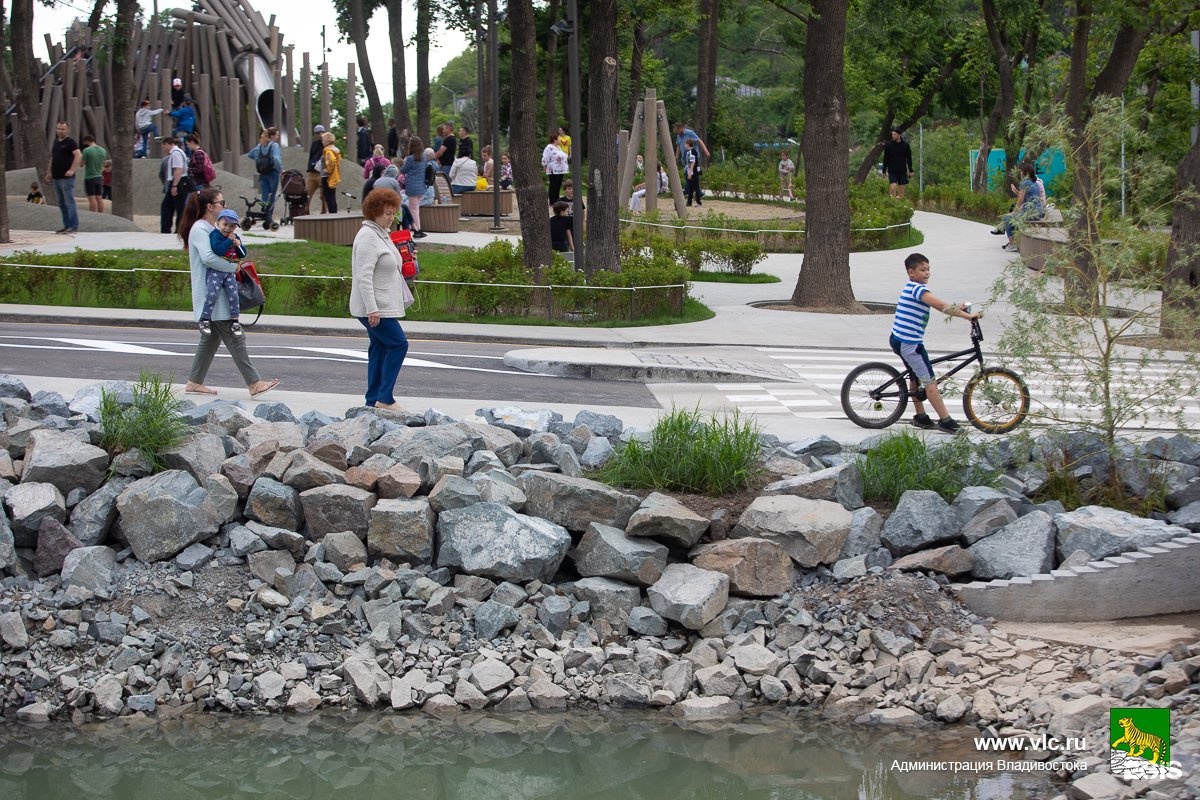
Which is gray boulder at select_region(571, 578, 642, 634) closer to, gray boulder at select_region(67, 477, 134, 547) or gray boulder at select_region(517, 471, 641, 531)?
gray boulder at select_region(517, 471, 641, 531)

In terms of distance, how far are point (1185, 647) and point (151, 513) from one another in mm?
6452

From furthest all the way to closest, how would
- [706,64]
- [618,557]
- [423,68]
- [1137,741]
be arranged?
1. [423,68]
2. [706,64]
3. [618,557]
4. [1137,741]

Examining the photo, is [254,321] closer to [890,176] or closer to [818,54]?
[818,54]

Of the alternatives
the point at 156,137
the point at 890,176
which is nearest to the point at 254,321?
the point at 156,137

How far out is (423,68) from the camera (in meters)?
46.2

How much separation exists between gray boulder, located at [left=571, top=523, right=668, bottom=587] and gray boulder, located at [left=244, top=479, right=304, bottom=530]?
6.39ft

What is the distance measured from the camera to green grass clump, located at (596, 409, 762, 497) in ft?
31.6

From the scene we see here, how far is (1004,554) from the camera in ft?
29.2

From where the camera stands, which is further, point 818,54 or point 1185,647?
point 818,54

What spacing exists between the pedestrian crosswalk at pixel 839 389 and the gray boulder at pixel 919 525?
112cm

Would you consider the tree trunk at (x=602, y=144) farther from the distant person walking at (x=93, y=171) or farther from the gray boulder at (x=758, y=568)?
the distant person walking at (x=93, y=171)

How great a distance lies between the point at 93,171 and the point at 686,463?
2595 cm

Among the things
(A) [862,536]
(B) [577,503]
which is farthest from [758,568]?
(B) [577,503]

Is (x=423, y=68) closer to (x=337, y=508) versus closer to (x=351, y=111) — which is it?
(x=351, y=111)
